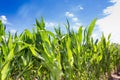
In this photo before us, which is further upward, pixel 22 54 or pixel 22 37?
pixel 22 37

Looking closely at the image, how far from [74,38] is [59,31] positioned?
16.4 inches

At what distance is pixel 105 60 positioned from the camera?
4961 millimetres

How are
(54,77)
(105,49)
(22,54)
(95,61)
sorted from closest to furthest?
(54,77), (22,54), (95,61), (105,49)

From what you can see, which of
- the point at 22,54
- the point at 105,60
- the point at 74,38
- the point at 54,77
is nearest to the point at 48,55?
the point at 54,77

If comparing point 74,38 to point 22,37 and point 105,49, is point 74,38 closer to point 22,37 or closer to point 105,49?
point 22,37

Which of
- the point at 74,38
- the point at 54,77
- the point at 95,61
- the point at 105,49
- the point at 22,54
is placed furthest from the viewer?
the point at 105,49

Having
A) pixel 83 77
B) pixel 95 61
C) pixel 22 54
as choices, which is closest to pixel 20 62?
pixel 22 54

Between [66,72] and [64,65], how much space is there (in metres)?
0.08

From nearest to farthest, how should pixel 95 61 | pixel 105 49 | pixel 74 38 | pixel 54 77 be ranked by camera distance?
pixel 54 77, pixel 74 38, pixel 95 61, pixel 105 49

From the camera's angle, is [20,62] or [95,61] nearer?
[20,62]

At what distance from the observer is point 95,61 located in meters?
3.99

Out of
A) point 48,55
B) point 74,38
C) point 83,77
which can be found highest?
point 74,38

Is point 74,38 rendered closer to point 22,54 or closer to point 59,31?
point 59,31

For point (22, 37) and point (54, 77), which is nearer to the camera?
point (54, 77)
